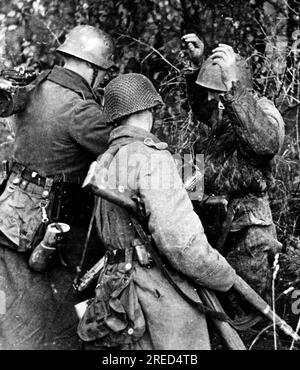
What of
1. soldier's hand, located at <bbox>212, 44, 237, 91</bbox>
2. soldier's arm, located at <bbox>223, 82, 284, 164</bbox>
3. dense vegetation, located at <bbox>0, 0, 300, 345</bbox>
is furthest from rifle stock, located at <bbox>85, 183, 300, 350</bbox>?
dense vegetation, located at <bbox>0, 0, 300, 345</bbox>

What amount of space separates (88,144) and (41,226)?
2.34ft

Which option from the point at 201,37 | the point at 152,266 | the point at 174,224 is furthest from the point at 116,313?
the point at 201,37

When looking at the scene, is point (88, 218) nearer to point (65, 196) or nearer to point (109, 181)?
point (65, 196)

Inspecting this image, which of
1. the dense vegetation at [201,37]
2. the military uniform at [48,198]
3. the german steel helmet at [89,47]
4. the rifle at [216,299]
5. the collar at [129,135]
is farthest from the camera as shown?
the dense vegetation at [201,37]

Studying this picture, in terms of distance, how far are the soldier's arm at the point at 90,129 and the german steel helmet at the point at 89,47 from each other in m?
Result: 0.45

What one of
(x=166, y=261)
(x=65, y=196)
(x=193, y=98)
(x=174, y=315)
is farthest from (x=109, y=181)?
(x=193, y=98)

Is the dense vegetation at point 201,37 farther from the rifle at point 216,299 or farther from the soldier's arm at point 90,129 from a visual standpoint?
the rifle at point 216,299

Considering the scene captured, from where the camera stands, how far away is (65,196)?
4969 mm

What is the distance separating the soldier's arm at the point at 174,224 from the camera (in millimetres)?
3789

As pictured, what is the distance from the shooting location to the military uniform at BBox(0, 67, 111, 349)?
4.83 m

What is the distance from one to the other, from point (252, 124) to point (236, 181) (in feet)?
1.67

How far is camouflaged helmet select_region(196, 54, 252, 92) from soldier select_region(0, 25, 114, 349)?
784 mm

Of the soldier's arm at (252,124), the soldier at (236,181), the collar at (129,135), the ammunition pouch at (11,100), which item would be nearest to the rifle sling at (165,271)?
the collar at (129,135)
